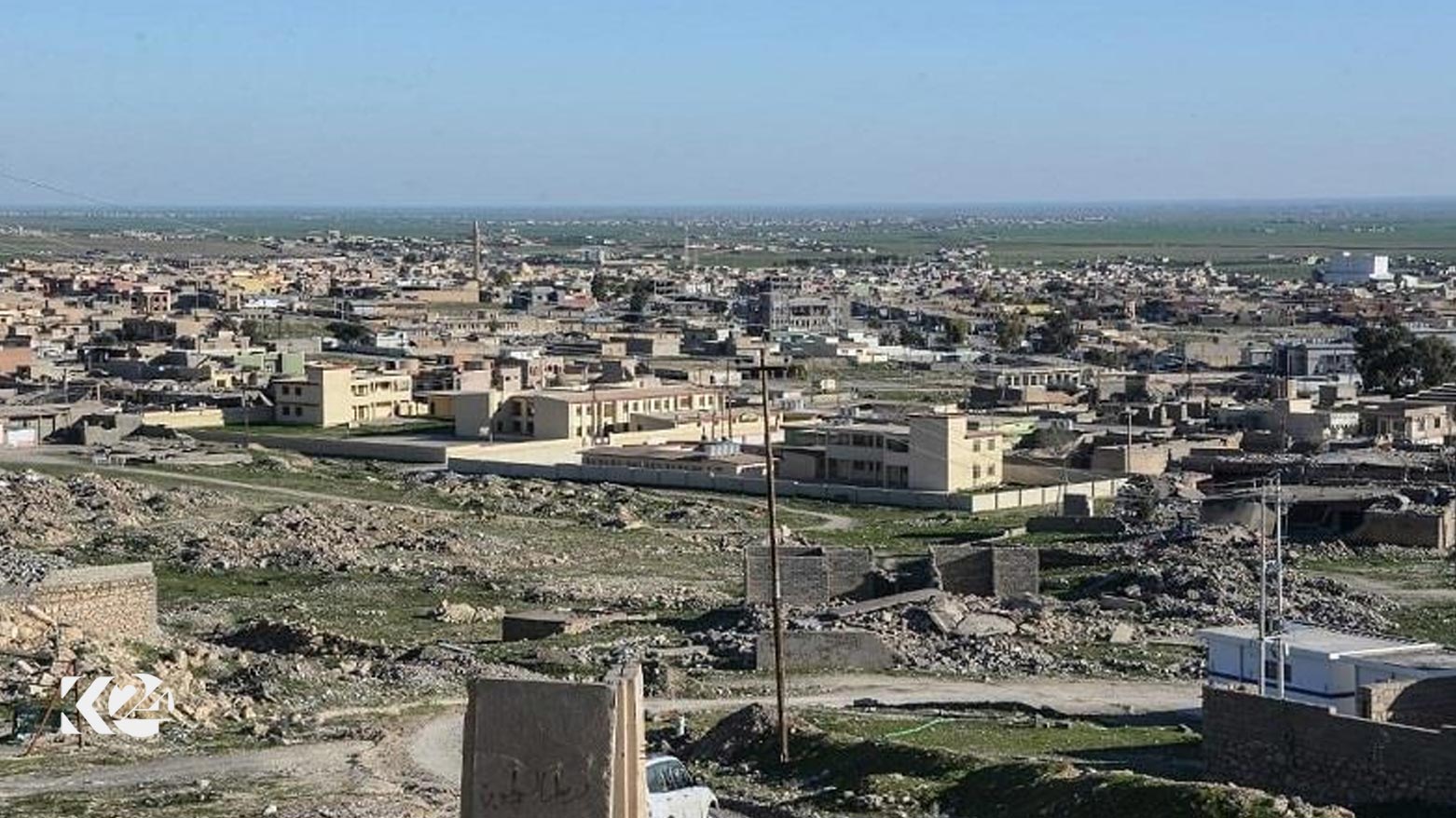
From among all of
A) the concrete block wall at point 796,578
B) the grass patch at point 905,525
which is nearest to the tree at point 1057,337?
the grass patch at point 905,525

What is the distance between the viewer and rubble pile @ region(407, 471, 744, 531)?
51.4 meters

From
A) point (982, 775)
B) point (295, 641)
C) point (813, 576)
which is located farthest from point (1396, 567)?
point (982, 775)

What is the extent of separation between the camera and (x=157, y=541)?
4325 centimetres

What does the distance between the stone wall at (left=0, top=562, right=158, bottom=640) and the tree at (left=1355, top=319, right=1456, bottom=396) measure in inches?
2212

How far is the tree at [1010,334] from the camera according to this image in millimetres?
109625

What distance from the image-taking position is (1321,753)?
19578 mm

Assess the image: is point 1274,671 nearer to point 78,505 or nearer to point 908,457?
point 78,505

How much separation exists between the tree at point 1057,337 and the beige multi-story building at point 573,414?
39822 mm

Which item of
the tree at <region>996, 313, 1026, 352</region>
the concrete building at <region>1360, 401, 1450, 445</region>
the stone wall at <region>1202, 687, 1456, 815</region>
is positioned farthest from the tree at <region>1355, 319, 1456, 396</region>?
the stone wall at <region>1202, 687, 1456, 815</region>

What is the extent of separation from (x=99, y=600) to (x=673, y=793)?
13.5m

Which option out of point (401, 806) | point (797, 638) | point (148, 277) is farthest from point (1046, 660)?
point (148, 277)

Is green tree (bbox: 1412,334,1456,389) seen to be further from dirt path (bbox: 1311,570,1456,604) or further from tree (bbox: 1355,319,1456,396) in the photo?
dirt path (bbox: 1311,570,1456,604)

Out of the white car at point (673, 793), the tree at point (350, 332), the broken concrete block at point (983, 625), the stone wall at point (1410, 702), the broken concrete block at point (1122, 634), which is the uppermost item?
the white car at point (673, 793)

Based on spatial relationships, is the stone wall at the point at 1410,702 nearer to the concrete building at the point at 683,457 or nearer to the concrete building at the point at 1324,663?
the concrete building at the point at 1324,663
